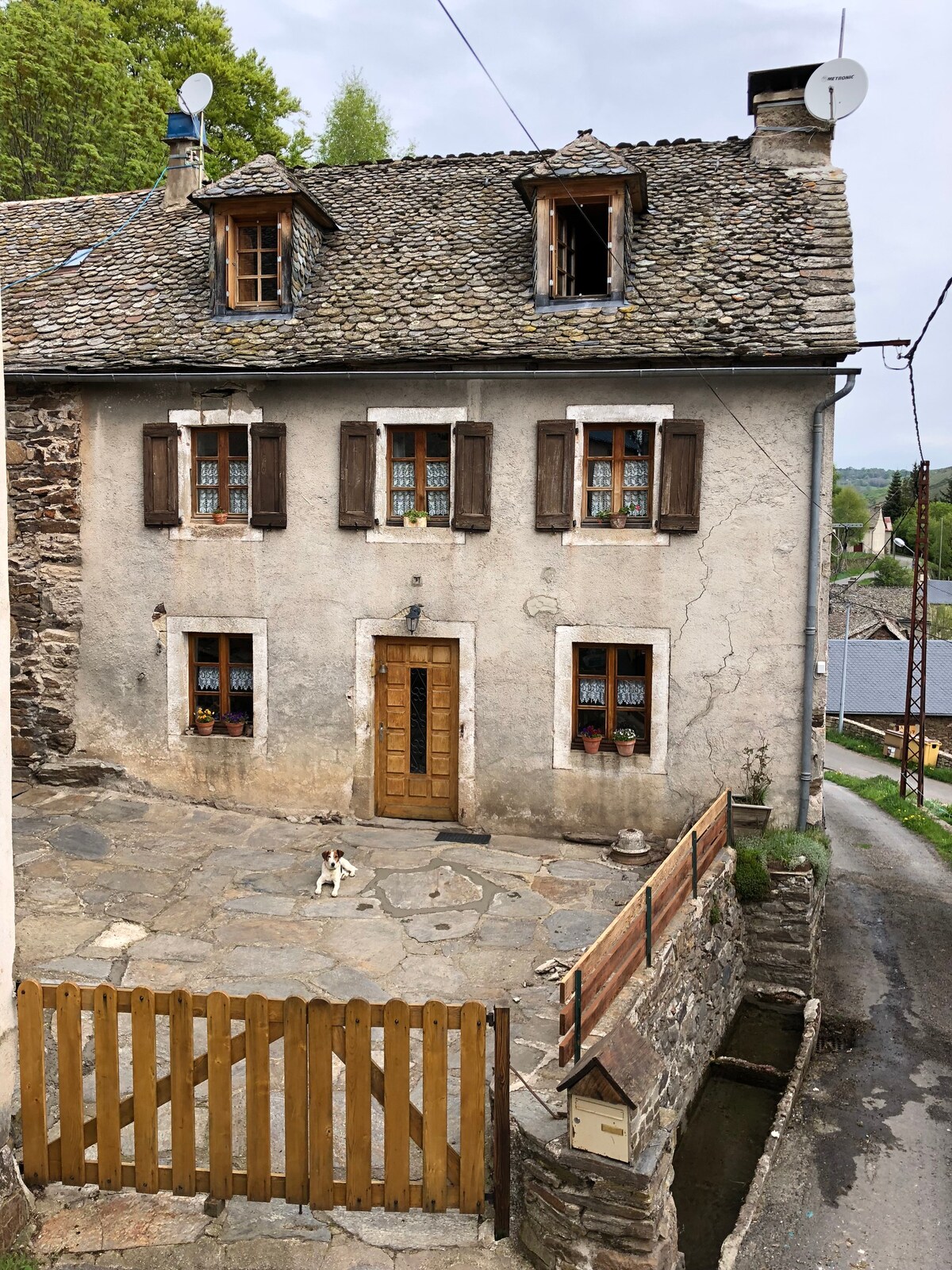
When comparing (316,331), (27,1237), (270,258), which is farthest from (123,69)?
(27,1237)

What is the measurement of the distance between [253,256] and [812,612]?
8033 mm

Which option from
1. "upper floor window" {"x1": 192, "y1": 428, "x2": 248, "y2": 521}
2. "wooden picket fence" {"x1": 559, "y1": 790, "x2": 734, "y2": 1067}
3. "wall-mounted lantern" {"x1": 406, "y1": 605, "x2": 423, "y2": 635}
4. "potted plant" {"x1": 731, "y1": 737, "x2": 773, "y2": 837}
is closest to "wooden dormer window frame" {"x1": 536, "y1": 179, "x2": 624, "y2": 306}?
"wall-mounted lantern" {"x1": 406, "y1": 605, "x2": 423, "y2": 635}

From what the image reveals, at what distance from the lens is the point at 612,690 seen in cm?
1062

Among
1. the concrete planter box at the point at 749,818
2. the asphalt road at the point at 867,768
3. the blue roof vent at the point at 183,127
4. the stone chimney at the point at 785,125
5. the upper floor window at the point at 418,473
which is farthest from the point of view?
the asphalt road at the point at 867,768

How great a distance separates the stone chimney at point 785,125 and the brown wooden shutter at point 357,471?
6732mm

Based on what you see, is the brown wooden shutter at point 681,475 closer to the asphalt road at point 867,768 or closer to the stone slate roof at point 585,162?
the stone slate roof at point 585,162

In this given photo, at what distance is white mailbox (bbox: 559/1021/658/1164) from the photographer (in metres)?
4.40

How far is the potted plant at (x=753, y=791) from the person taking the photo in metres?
10.0

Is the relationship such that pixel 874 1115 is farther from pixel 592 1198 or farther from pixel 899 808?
pixel 899 808

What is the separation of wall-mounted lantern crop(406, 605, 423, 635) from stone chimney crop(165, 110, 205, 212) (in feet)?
26.6

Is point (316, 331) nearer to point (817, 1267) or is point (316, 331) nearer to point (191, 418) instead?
point (191, 418)

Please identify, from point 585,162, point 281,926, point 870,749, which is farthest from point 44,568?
point 870,749

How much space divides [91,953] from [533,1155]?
14.0 ft

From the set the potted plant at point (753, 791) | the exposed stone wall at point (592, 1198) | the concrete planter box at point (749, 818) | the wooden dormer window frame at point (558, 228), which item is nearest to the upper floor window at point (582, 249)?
the wooden dormer window frame at point (558, 228)
